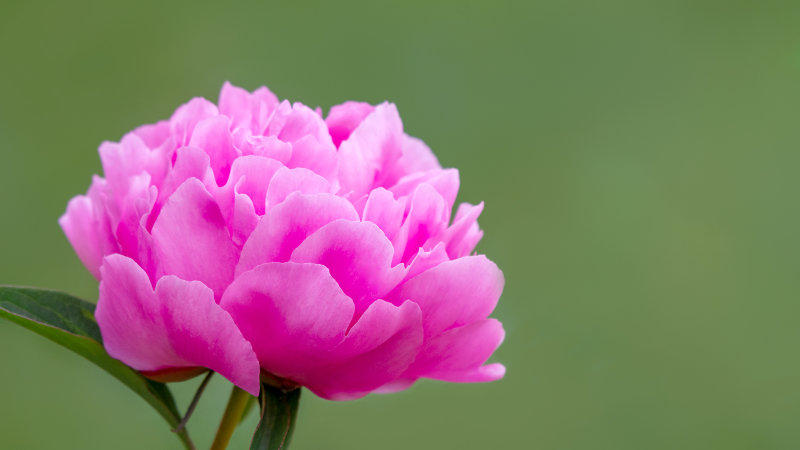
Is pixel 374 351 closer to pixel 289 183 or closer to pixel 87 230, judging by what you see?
pixel 289 183

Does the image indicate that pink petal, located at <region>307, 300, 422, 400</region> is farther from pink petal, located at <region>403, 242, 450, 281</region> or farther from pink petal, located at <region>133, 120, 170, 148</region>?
pink petal, located at <region>133, 120, 170, 148</region>

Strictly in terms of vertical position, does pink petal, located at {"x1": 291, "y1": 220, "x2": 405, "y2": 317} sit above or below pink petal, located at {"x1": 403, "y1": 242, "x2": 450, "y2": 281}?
below

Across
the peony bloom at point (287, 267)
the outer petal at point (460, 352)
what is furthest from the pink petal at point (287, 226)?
the outer petal at point (460, 352)

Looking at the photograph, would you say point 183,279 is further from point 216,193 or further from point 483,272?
point 483,272

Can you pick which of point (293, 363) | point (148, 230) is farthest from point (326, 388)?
point (148, 230)

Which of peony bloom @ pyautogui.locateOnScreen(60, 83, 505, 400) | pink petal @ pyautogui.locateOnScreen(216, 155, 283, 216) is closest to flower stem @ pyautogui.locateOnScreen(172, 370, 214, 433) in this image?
peony bloom @ pyautogui.locateOnScreen(60, 83, 505, 400)

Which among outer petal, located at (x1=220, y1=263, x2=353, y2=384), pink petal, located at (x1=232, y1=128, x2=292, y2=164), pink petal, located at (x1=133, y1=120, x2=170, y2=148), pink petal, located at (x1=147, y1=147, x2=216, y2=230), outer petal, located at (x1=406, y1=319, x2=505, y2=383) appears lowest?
outer petal, located at (x1=220, y1=263, x2=353, y2=384)
